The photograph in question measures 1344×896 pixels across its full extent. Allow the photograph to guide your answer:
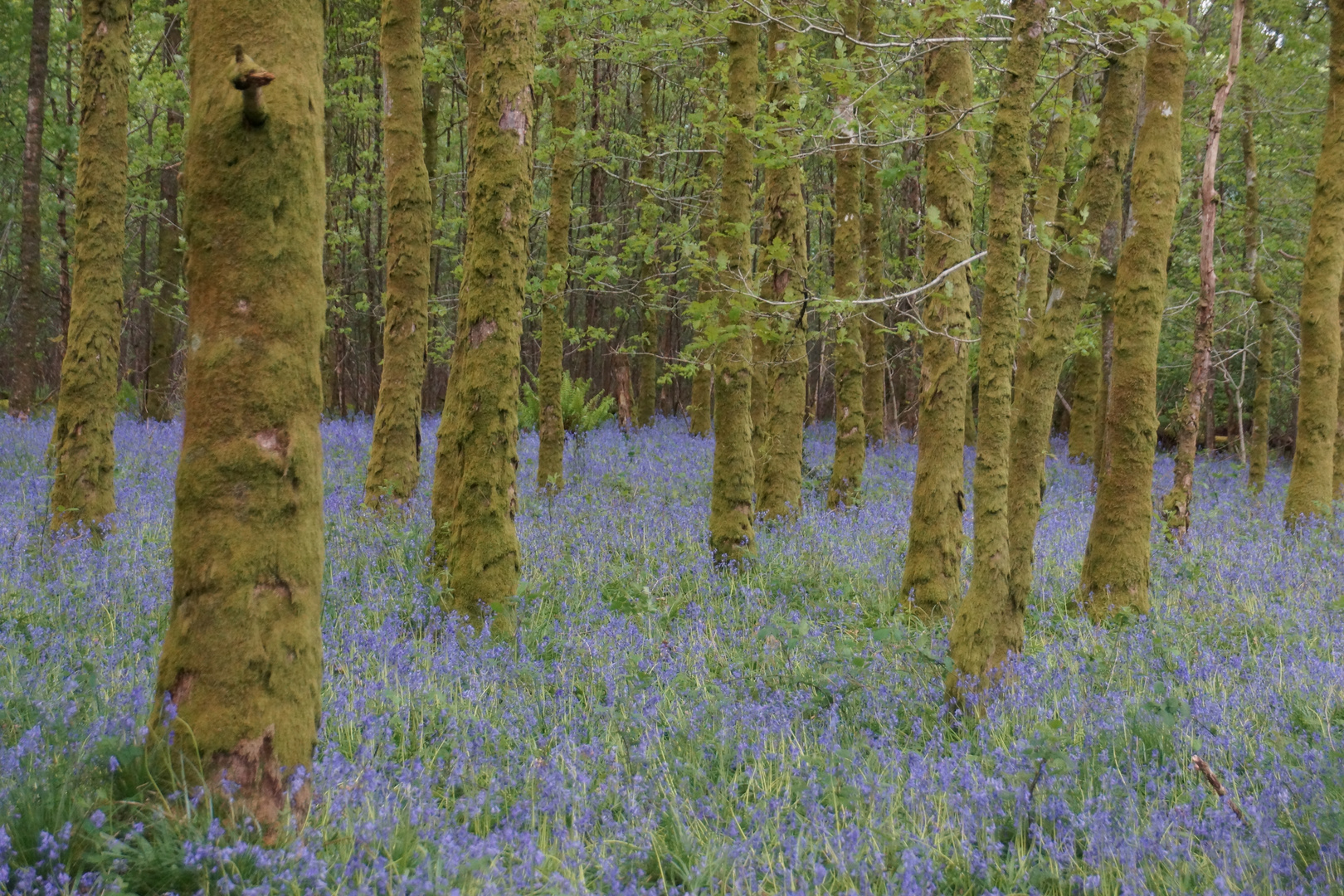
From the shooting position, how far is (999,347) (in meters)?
4.45

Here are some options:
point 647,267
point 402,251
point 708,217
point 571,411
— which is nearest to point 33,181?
point 402,251

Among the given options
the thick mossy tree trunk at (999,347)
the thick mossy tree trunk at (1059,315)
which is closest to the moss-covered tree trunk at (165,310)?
the thick mossy tree trunk at (1059,315)

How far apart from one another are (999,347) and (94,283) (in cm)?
677

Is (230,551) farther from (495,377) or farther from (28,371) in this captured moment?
(28,371)

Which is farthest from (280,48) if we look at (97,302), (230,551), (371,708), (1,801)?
(97,302)

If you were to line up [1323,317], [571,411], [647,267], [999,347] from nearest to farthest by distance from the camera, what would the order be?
[999,347] < [1323,317] < [571,411] < [647,267]

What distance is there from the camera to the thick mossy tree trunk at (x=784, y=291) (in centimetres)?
784

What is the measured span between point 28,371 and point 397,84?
934cm

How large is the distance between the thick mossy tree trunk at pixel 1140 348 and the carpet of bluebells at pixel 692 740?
0.36 meters

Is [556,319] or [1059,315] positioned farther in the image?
[556,319]

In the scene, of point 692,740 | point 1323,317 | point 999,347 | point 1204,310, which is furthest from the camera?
point 1323,317

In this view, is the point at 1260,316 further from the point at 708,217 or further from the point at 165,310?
the point at 165,310

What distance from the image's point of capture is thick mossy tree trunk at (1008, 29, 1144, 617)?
492 cm

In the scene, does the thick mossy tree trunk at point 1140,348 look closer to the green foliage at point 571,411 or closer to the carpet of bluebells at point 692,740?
the carpet of bluebells at point 692,740
